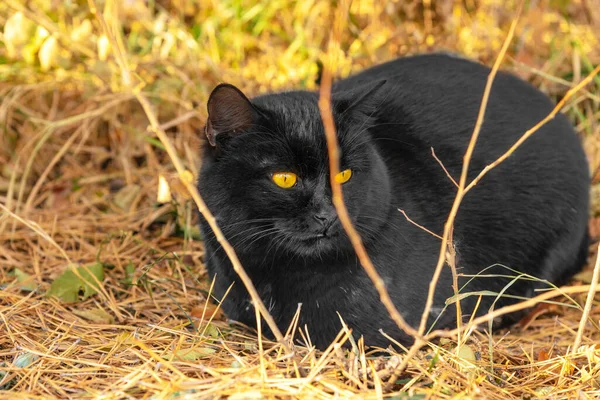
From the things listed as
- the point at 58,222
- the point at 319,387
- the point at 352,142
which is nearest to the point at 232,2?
the point at 58,222

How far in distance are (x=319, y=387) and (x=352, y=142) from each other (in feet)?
2.30

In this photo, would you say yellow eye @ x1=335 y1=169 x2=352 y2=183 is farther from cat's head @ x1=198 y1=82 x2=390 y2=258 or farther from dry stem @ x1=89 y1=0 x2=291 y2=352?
dry stem @ x1=89 y1=0 x2=291 y2=352

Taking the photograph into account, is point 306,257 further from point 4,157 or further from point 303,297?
point 4,157

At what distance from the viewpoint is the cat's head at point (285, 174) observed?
1.76m

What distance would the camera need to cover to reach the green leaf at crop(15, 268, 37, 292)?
7.45ft

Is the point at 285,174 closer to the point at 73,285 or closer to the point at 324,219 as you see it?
the point at 324,219

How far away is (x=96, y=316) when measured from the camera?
2.12 meters

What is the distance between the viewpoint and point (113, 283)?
2408 mm

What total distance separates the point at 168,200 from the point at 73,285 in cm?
52

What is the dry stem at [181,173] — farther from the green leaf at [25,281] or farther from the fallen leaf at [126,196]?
the fallen leaf at [126,196]

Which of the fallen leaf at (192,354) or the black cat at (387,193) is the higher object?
the black cat at (387,193)

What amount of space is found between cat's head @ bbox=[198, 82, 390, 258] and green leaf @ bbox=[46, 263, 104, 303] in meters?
0.62

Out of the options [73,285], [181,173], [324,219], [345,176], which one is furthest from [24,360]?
[345,176]

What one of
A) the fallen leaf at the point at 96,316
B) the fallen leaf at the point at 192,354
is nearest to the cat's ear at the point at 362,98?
the fallen leaf at the point at 192,354
